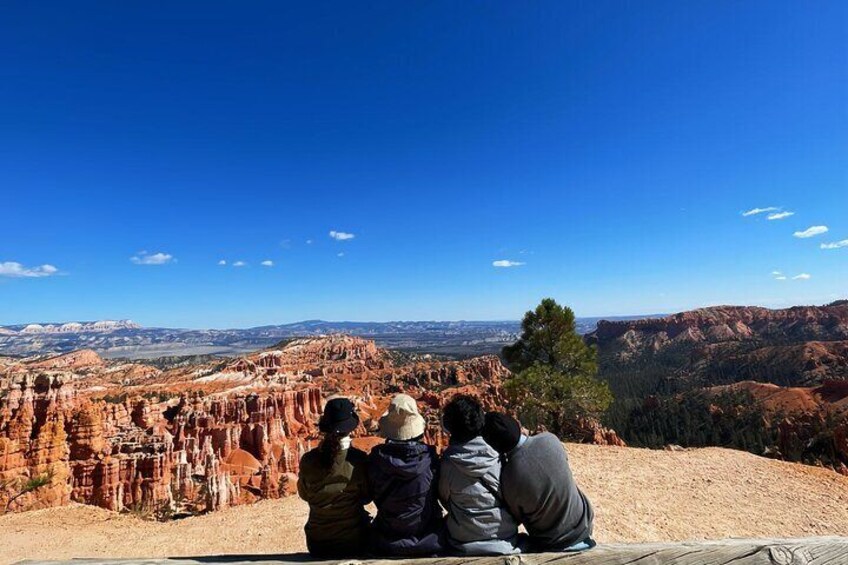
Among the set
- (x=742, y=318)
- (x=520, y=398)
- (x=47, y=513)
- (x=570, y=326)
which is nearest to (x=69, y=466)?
(x=47, y=513)

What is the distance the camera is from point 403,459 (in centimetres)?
339

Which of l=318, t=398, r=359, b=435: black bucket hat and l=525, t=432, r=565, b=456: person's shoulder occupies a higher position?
l=318, t=398, r=359, b=435: black bucket hat

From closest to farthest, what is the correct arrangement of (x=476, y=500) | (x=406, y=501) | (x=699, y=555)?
(x=699, y=555) → (x=476, y=500) → (x=406, y=501)

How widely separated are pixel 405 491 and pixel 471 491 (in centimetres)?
51

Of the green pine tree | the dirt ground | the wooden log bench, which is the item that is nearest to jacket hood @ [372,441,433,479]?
the wooden log bench

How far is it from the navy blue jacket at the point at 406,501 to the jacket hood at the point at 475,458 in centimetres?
31

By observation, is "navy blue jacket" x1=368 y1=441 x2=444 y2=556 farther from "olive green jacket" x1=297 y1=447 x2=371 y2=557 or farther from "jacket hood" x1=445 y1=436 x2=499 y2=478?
"jacket hood" x1=445 y1=436 x2=499 y2=478

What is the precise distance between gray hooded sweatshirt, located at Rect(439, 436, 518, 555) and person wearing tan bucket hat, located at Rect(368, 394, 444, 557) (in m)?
0.18

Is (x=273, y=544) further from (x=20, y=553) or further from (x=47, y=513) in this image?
(x=47, y=513)

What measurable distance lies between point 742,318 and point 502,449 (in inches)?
8844

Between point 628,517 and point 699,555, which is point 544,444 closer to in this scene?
point 699,555

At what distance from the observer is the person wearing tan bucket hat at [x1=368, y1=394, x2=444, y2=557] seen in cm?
325

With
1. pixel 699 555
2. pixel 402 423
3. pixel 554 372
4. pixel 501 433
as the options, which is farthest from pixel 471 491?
pixel 554 372

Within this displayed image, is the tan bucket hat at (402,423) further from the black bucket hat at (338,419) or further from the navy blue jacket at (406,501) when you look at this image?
the black bucket hat at (338,419)
